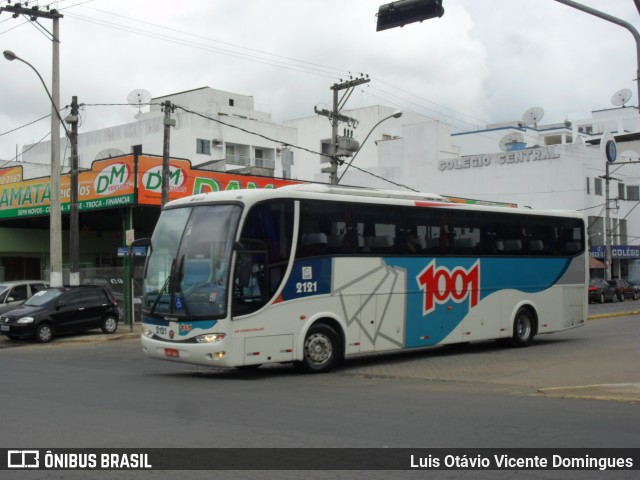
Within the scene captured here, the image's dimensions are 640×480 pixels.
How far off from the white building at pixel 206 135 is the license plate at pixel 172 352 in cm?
4500

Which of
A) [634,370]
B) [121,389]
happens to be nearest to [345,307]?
[121,389]

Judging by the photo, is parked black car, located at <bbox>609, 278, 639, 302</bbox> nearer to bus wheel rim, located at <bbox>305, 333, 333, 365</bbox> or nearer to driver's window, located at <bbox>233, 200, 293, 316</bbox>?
bus wheel rim, located at <bbox>305, 333, 333, 365</bbox>

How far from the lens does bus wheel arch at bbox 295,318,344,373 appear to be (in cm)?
1433

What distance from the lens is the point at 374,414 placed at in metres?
9.58

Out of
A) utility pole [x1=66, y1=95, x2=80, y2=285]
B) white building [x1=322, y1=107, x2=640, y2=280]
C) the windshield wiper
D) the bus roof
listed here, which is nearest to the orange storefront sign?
utility pole [x1=66, y1=95, x2=80, y2=285]

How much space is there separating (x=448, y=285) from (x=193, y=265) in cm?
654

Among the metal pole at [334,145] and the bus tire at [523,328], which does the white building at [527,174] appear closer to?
the metal pole at [334,145]

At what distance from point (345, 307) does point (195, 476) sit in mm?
8768

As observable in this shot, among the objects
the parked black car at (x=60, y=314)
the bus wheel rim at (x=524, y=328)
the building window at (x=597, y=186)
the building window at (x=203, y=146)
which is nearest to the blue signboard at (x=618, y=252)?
the building window at (x=597, y=186)

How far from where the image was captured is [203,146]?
60875 mm

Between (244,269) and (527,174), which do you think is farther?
(527,174)

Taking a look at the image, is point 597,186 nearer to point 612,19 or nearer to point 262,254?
point 612,19

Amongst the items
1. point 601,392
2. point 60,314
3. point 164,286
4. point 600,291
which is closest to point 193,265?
point 164,286

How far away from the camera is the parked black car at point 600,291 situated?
154ft
